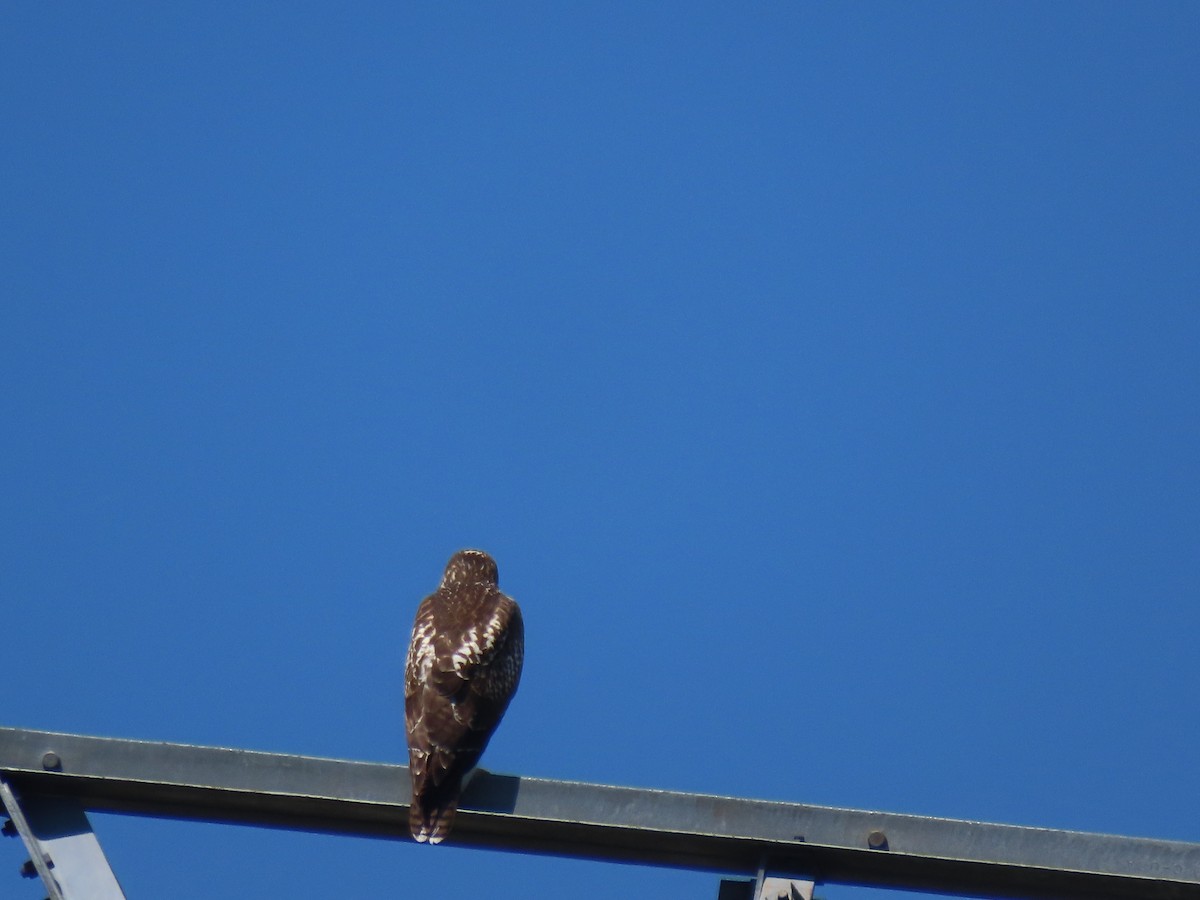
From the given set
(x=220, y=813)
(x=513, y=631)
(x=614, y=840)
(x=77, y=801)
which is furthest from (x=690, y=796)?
(x=513, y=631)

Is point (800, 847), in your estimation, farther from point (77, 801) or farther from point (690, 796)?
point (77, 801)

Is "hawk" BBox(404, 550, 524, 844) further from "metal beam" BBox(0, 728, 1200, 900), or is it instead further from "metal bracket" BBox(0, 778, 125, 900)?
"metal bracket" BBox(0, 778, 125, 900)

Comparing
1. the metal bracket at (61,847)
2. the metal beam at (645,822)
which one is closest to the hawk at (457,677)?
A: the metal beam at (645,822)

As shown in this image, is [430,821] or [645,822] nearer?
[645,822]

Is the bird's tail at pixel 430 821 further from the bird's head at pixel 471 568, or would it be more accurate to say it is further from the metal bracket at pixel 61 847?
the bird's head at pixel 471 568

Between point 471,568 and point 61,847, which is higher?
point 471,568

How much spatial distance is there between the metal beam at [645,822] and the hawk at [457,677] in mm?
714

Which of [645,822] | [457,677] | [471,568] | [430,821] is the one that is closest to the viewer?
[645,822]

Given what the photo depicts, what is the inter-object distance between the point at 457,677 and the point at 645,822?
8.51 ft

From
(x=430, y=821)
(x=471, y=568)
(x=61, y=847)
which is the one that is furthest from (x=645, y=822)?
(x=471, y=568)

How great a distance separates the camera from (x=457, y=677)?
6184 mm

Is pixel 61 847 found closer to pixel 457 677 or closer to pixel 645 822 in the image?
pixel 645 822

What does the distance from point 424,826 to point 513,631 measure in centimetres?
263

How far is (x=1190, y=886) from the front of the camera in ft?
11.9
